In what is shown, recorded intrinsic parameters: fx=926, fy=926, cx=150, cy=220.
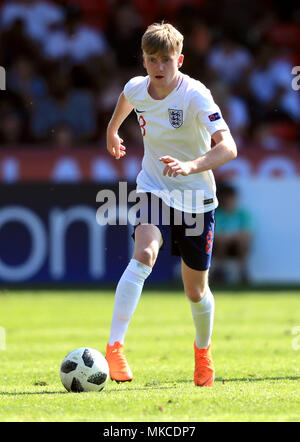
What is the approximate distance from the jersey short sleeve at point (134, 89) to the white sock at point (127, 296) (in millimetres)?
1012

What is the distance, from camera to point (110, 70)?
14.9 meters

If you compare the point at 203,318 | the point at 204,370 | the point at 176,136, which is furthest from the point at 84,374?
the point at 176,136

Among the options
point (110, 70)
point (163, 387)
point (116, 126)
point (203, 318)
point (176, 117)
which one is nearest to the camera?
point (163, 387)

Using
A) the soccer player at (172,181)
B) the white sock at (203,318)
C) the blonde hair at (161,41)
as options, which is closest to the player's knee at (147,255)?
the soccer player at (172,181)

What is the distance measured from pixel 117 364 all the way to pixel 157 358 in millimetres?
1412

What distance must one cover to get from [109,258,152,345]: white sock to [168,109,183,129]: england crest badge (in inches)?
33.8

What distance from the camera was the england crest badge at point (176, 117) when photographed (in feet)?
18.2

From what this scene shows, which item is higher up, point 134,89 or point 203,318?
point 134,89

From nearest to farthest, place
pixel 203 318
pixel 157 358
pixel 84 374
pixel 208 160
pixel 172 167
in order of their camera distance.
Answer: pixel 172 167
pixel 208 160
pixel 84 374
pixel 203 318
pixel 157 358

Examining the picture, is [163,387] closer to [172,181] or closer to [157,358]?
[172,181]

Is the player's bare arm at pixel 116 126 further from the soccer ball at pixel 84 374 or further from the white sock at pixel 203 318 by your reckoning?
the soccer ball at pixel 84 374

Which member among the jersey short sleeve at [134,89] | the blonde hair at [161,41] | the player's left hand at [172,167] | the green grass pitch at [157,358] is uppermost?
the blonde hair at [161,41]
